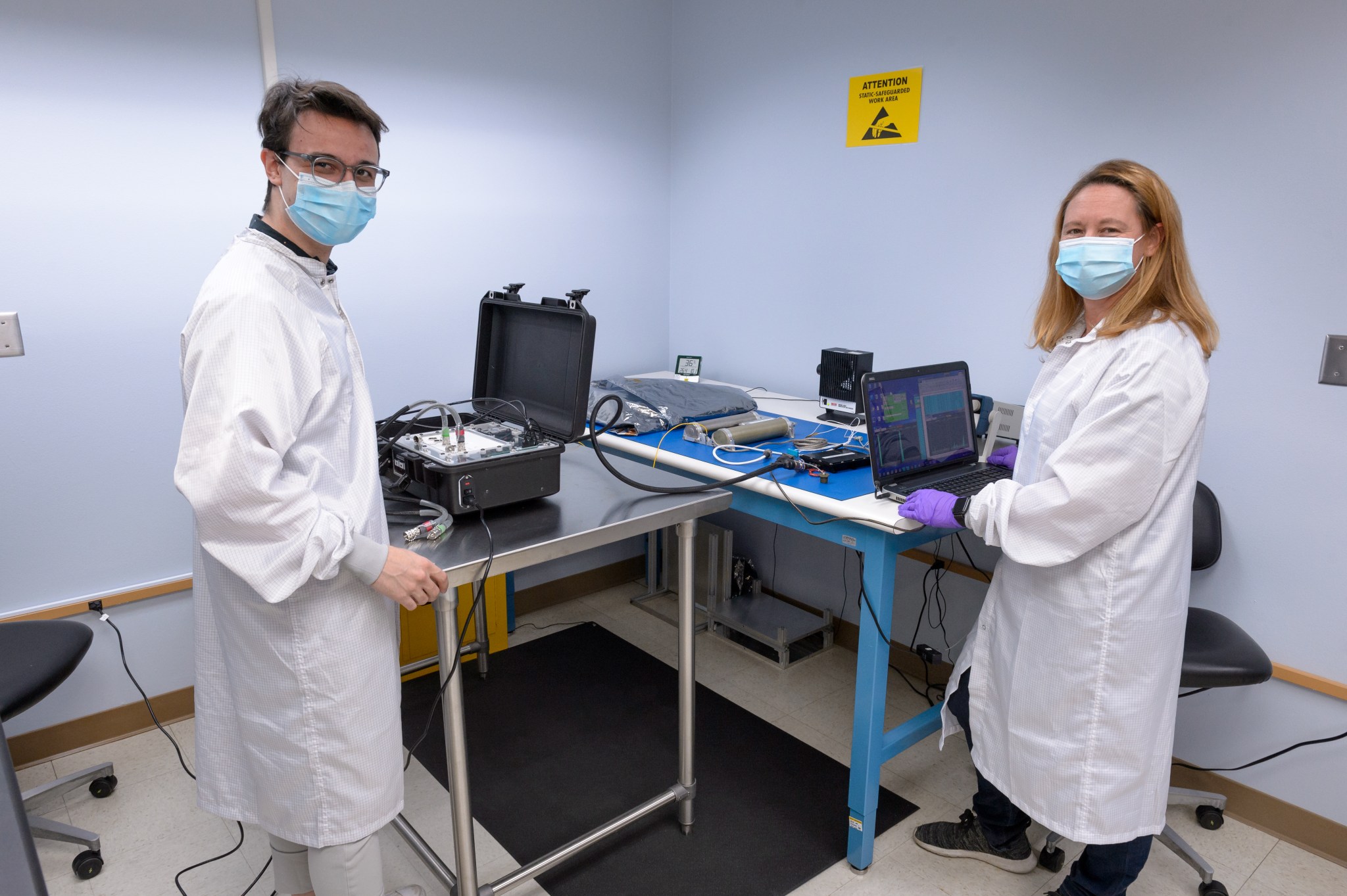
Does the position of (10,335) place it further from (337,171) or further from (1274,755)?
(1274,755)

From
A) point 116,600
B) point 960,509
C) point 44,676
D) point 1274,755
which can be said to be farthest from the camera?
point 116,600

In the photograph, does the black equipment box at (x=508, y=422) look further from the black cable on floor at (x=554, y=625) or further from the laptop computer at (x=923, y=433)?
the black cable on floor at (x=554, y=625)

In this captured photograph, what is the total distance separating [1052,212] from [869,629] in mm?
1275

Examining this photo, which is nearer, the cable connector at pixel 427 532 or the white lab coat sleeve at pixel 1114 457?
the white lab coat sleeve at pixel 1114 457

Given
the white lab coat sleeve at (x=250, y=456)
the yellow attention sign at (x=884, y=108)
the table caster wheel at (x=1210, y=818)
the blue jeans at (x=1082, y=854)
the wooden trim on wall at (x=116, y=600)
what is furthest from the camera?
the yellow attention sign at (x=884, y=108)

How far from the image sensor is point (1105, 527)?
144 cm

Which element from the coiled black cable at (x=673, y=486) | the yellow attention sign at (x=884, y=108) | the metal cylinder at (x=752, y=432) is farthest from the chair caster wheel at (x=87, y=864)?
the yellow attention sign at (x=884, y=108)

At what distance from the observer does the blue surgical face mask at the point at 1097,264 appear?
1.50m

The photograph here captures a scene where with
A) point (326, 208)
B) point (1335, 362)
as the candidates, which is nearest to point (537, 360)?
point (326, 208)

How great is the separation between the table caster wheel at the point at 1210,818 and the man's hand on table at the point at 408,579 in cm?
192

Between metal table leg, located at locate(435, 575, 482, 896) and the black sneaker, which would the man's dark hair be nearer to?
metal table leg, located at locate(435, 575, 482, 896)

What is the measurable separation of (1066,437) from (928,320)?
1134mm

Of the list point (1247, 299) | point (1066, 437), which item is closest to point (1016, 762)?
point (1066, 437)

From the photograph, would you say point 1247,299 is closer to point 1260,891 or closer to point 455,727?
point 1260,891
